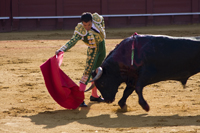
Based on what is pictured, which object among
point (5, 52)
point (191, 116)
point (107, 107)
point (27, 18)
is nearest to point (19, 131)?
point (107, 107)

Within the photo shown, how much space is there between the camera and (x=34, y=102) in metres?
4.47

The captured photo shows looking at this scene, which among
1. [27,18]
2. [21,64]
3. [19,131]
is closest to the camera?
[19,131]

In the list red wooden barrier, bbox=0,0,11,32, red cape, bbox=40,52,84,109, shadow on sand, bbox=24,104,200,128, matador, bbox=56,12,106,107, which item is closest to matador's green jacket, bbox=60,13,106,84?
matador, bbox=56,12,106,107

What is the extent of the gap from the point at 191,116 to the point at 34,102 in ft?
6.12

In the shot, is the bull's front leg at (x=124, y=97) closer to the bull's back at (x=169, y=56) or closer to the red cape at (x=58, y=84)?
the bull's back at (x=169, y=56)

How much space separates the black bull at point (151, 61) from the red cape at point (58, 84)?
47 cm

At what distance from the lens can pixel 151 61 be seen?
12.8ft

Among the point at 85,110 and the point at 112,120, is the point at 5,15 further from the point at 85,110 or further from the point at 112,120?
the point at 112,120

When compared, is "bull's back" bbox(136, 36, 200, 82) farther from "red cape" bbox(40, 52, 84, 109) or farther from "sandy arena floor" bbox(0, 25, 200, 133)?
"red cape" bbox(40, 52, 84, 109)

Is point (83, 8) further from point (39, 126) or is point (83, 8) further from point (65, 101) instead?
point (39, 126)

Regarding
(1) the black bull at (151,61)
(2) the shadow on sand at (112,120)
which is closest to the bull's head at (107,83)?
(1) the black bull at (151,61)

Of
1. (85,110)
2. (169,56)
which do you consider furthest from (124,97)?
(169,56)

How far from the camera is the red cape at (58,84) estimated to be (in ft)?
13.8

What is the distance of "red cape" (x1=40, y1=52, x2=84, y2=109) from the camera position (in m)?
4.19
